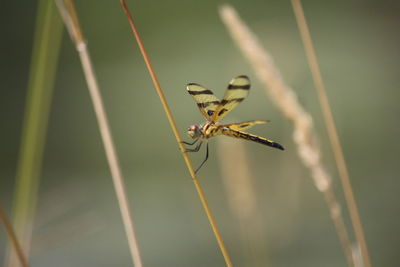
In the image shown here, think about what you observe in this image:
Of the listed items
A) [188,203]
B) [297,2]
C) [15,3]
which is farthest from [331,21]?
[297,2]

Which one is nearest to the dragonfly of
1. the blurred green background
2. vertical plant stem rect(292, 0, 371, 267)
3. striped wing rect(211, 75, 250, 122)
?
striped wing rect(211, 75, 250, 122)

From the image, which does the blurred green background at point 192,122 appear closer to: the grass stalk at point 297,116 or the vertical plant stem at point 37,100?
the vertical plant stem at point 37,100

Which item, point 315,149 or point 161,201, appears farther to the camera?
point 161,201

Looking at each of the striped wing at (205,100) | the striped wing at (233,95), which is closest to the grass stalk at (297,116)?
the striped wing at (233,95)

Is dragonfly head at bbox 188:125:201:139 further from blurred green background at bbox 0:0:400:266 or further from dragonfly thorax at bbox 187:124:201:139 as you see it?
blurred green background at bbox 0:0:400:266

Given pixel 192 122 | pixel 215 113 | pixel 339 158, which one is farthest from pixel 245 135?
pixel 192 122

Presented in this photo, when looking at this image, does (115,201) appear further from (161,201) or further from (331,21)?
(331,21)

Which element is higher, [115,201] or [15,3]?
[15,3]
